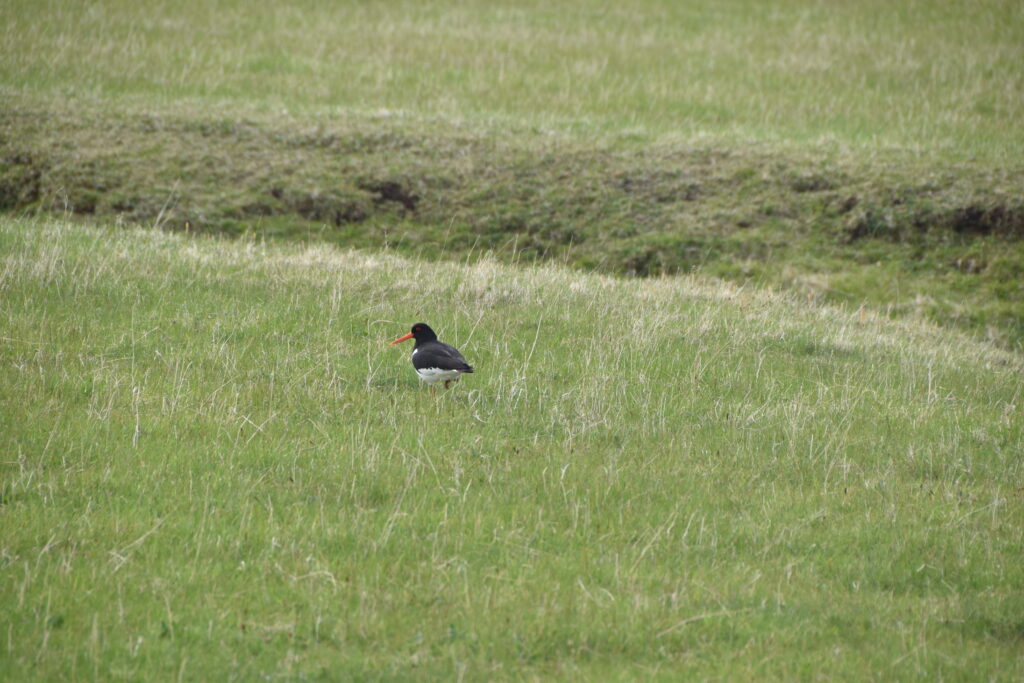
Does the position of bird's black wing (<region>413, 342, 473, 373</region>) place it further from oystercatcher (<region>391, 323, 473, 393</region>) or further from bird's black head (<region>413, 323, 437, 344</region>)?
bird's black head (<region>413, 323, 437, 344</region>)

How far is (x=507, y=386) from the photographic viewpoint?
988 centimetres

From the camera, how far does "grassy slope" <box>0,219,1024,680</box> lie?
592 cm

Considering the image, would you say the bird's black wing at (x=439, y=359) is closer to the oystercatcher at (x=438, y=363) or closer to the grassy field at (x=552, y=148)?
the oystercatcher at (x=438, y=363)

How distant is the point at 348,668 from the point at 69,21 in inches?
1183

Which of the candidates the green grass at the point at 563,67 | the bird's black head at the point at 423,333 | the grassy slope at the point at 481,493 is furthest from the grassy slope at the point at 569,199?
the bird's black head at the point at 423,333

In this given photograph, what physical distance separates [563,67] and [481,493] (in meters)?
23.6

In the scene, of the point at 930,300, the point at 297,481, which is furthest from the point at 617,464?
the point at 930,300

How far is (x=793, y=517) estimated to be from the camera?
7.60m

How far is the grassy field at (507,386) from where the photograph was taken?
6.10 meters

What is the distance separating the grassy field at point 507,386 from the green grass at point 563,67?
0.29 m

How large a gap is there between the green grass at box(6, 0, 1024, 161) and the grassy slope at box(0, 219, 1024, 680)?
1332cm

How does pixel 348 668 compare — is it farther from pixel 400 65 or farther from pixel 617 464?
pixel 400 65

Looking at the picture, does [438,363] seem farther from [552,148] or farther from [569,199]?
[552,148]

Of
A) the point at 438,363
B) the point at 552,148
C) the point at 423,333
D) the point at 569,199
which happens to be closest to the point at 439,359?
the point at 438,363
